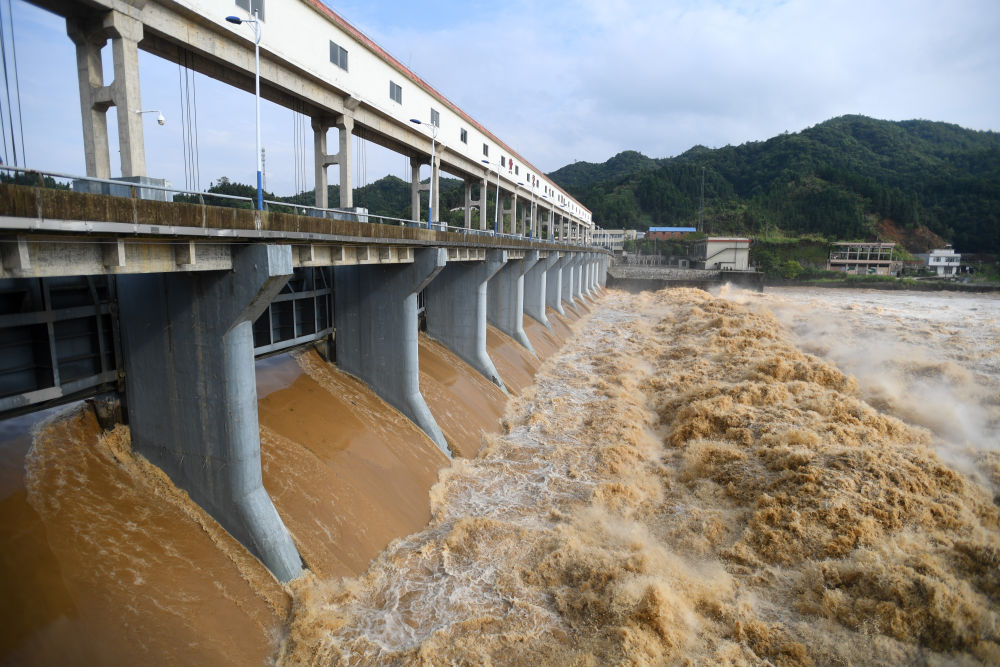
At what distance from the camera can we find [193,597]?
814 centimetres

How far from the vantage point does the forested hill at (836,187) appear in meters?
107

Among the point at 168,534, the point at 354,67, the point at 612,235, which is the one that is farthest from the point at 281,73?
the point at 612,235

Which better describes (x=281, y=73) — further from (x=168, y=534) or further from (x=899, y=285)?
(x=899, y=285)

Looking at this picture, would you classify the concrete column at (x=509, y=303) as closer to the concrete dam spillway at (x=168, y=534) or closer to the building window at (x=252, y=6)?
the concrete dam spillway at (x=168, y=534)

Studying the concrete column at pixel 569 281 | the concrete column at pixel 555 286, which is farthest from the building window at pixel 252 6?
the concrete column at pixel 569 281

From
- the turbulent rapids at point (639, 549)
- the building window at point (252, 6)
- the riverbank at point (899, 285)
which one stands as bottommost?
the turbulent rapids at point (639, 549)

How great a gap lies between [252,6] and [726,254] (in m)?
90.1

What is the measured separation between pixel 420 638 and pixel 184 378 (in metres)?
6.28

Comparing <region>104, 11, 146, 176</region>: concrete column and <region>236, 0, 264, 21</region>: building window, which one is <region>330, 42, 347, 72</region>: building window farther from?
<region>104, 11, 146, 176</region>: concrete column

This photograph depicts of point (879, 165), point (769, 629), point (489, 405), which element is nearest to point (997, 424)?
point (769, 629)

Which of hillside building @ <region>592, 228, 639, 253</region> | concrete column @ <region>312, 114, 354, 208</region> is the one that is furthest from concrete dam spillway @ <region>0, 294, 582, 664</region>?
hillside building @ <region>592, 228, 639, 253</region>

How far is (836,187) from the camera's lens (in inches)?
4646

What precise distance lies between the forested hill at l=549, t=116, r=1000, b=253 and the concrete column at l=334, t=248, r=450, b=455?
120 m

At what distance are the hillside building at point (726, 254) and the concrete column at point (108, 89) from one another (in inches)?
3533
